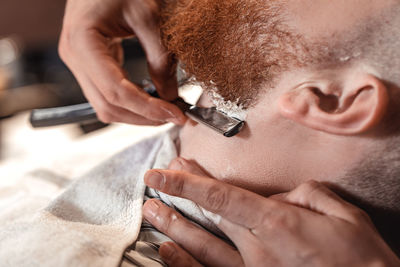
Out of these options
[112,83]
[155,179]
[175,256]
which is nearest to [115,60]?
[112,83]

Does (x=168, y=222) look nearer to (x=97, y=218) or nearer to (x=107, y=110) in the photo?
(x=97, y=218)

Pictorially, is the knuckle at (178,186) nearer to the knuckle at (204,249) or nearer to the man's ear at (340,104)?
the knuckle at (204,249)

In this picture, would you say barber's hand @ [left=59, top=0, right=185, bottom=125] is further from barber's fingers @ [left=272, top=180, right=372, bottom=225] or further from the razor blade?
barber's fingers @ [left=272, top=180, right=372, bottom=225]

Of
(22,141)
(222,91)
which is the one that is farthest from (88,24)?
(22,141)

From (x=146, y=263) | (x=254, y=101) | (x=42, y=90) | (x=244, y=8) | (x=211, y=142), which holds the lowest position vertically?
(x=42, y=90)

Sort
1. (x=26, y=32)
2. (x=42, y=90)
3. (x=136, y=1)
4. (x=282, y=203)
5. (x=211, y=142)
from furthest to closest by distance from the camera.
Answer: (x=26, y=32) → (x=42, y=90) → (x=136, y=1) → (x=211, y=142) → (x=282, y=203)

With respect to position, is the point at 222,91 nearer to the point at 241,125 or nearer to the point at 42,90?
the point at 241,125

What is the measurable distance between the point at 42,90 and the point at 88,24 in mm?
1560

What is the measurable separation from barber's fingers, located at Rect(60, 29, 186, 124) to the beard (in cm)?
9

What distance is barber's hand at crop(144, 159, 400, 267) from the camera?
500mm

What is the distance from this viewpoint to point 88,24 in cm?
75

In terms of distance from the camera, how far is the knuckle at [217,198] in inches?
21.5

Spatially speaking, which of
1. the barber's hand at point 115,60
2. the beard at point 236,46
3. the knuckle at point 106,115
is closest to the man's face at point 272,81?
the beard at point 236,46

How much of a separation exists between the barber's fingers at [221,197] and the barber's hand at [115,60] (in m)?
0.16
